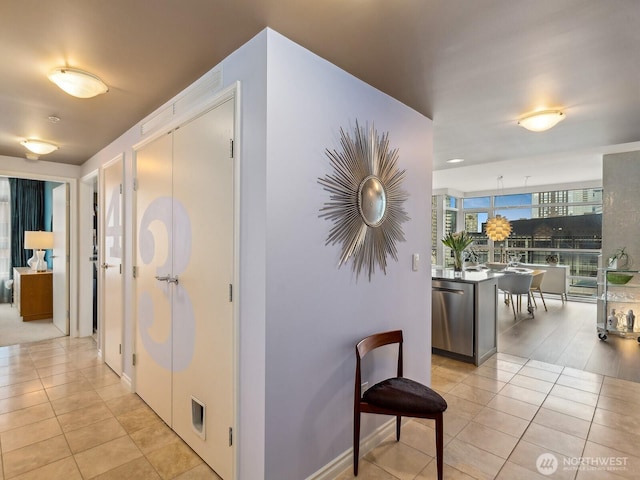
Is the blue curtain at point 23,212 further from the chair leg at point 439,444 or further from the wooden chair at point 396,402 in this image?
the chair leg at point 439,444

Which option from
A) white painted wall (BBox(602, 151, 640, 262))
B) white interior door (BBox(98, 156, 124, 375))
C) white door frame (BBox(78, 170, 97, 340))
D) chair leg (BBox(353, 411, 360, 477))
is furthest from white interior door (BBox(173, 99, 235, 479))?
white painted wall (BBox(602, 151, 640, 262))

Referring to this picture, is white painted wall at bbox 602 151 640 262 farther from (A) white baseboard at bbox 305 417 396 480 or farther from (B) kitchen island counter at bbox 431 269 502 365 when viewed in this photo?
(A) white baseboard at bbox 305 417 396 480

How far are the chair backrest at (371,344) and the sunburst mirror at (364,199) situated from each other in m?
0.41

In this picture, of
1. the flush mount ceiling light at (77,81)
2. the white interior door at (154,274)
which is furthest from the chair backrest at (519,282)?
the flush mount ceiling light at (77,81)

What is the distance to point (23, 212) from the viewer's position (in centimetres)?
643

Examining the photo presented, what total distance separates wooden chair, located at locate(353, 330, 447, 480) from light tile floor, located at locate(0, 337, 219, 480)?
2.96ft

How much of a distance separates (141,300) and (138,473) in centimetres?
125

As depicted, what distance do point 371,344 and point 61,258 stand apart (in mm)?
4732

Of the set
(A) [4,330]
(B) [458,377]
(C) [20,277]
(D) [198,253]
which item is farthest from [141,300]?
(C) [20,277]

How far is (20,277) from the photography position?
514 cm

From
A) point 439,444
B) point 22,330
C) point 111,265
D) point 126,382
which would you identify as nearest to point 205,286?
point 439,444

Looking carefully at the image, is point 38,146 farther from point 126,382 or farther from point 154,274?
point 126,382

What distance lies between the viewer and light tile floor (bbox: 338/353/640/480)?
1.93 meters

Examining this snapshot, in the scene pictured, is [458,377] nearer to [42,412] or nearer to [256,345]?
[256,345]
